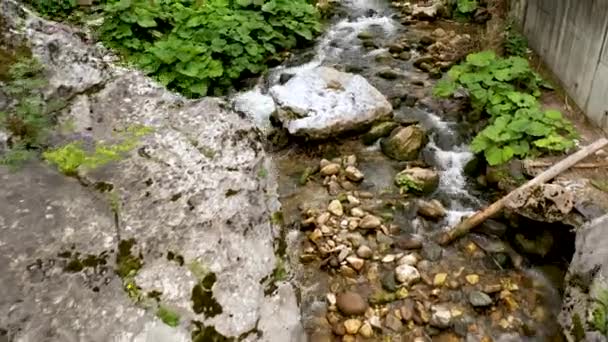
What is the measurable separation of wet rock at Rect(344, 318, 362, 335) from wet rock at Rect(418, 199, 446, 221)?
1616 mm

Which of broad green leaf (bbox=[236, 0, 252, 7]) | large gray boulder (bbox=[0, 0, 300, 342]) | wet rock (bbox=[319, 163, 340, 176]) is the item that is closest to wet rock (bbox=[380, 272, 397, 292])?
wet rock (bbox=[319, 163, 340, 176])

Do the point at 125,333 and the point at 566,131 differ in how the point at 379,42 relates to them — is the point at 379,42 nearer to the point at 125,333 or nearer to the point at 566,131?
the point at 566,131

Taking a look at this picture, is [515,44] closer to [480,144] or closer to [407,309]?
[480,144]

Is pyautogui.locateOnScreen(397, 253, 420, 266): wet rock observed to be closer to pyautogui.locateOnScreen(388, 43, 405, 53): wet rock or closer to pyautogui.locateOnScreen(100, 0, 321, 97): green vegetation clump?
pyautogui.locateOnScreen(100, 0, 321, 97): green vegetation clump

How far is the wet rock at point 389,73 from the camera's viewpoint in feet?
26.2

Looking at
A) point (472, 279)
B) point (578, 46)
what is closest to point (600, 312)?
point (472, 279)

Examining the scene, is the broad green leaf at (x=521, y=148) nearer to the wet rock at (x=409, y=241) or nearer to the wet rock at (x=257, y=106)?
the wet rock at (x=409, y=241)

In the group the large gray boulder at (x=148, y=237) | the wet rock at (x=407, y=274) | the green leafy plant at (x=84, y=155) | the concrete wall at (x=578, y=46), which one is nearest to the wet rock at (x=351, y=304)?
the wet rock at (x=407, y=274)

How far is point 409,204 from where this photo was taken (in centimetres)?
566

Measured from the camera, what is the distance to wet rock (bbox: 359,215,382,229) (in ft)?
17.5

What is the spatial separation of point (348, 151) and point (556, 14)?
3696mm

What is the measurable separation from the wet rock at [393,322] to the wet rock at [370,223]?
1103 millimetres

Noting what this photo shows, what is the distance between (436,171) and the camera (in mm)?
6105

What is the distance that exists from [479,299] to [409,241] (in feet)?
3.08
